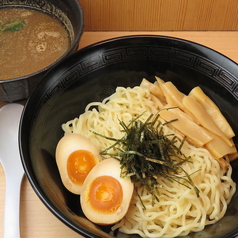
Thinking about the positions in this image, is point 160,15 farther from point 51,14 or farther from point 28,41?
point 28,41

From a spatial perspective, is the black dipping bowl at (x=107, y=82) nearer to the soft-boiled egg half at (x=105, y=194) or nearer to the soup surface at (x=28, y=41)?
the soft-boiled egg half at (x=105, y=194)

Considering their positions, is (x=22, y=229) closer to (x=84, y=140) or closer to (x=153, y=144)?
(x=84, y=140)

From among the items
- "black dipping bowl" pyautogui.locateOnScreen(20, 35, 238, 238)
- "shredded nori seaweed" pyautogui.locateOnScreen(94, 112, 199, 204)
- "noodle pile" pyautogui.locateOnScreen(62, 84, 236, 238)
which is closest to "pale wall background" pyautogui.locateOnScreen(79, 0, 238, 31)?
"black dipping bowl" pyautogui.locateOnScreen(20, 35, 238, 238)

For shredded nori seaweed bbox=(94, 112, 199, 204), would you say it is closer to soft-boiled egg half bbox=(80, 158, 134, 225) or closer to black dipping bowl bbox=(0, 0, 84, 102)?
soft-boiled egg half bbox=(80, 158, 134, 225)

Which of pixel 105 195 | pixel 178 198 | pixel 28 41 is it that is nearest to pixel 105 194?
pixel 105 195

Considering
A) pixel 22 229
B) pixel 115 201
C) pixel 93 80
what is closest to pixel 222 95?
pixel 93 80

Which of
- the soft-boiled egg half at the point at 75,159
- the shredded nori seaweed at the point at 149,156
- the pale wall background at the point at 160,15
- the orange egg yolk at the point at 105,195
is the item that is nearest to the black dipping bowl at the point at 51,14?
the pale wall background at the point at 160,15
